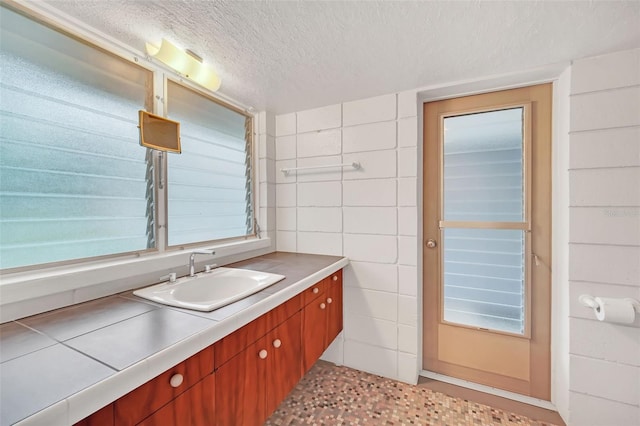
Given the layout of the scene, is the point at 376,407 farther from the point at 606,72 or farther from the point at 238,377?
the point at 606,72

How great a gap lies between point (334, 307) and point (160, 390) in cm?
126

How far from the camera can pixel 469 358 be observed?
5.95 ft

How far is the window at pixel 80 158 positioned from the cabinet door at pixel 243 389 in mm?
837

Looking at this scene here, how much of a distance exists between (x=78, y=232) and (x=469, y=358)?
7.96 ft

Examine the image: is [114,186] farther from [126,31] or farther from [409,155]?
[409,155]

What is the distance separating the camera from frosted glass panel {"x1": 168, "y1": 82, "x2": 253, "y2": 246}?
158cm

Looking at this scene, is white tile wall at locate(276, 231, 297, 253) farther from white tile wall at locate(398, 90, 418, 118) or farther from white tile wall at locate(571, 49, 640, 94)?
white tile wall at locate(571, 49, 640, 94)

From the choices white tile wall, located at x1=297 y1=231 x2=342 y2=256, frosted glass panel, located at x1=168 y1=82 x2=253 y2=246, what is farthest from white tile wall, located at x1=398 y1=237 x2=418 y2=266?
frosted glass panel, located at x1=168 y1=82 x2=253 y2=246

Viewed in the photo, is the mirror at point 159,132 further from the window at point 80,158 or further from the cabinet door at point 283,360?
the cabinet door at point 283,360

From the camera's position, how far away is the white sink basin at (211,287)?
3.77 ft

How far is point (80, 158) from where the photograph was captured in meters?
1.17

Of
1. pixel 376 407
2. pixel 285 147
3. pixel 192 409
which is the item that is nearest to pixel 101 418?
pixel 192 409

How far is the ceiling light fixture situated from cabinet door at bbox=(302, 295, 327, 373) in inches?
56.2

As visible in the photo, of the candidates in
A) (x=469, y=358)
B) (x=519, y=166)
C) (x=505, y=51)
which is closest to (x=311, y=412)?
(x=469, y=358)
